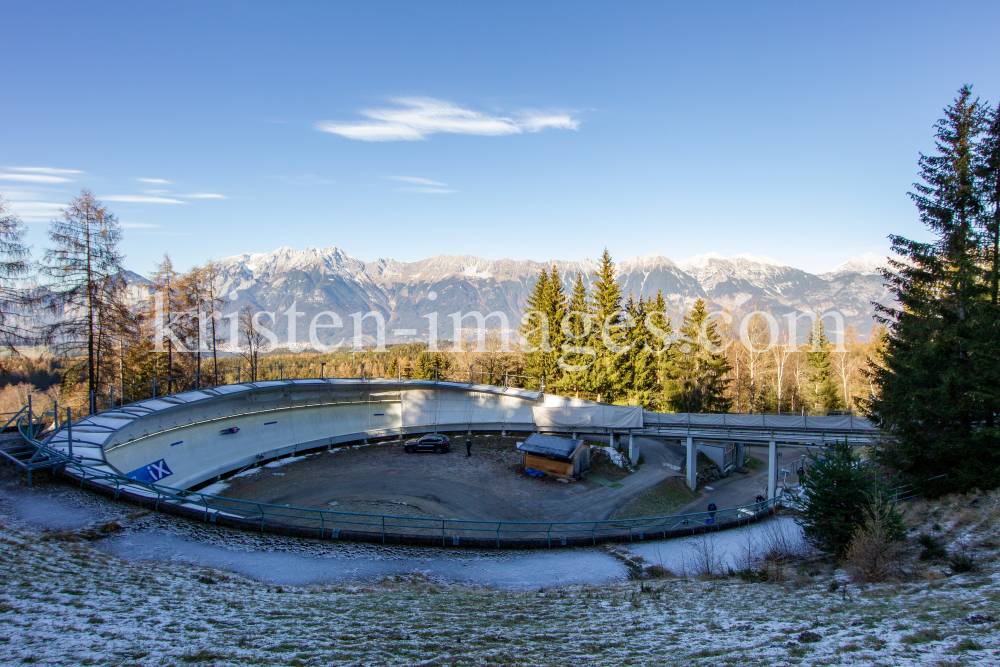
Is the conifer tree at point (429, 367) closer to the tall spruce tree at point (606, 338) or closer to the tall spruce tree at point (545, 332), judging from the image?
the tall spruce tree at point (545, 332)

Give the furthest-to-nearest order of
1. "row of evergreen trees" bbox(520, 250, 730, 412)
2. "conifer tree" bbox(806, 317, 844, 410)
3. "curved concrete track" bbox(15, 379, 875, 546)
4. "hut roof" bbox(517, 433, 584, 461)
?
"conifer tree" bbox(806, 317, 844, 410) < "row of evergreen trees" bbox(520, 250, 730, 412) < "hut roof" bbox(517, 433, 584, 461) < "curved concrete track" bbox(15, 379, 875, 546)

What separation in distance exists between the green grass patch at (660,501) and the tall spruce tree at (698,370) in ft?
42.3

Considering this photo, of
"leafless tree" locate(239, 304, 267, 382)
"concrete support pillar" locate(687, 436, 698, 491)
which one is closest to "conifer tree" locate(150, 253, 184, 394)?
"leafless tree" locate(239, 304, 267, 382)

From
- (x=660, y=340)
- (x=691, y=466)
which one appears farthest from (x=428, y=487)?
(x=660, y=340)

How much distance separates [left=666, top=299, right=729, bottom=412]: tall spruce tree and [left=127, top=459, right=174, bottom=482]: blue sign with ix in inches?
1455

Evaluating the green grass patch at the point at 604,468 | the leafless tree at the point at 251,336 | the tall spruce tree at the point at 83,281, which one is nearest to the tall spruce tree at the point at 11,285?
the tall spruce tree at the point at 83,281

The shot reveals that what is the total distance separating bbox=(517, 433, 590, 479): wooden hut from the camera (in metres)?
27.5

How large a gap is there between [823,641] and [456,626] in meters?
5.91

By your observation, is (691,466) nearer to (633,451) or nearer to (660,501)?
(633,451)

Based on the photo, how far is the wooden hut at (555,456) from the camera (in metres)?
27.5

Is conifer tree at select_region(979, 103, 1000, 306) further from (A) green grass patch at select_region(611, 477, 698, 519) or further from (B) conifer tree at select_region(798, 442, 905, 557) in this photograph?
(A) green grass patch at select_region(611, 477, 698, 519)

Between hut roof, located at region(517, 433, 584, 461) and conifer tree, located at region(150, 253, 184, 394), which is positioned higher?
conifer tree, located at region(150, 253, 184, 394)

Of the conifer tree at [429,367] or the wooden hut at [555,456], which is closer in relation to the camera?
the wooden hut at [555,456]

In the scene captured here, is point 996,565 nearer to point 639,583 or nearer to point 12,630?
point 639,583
